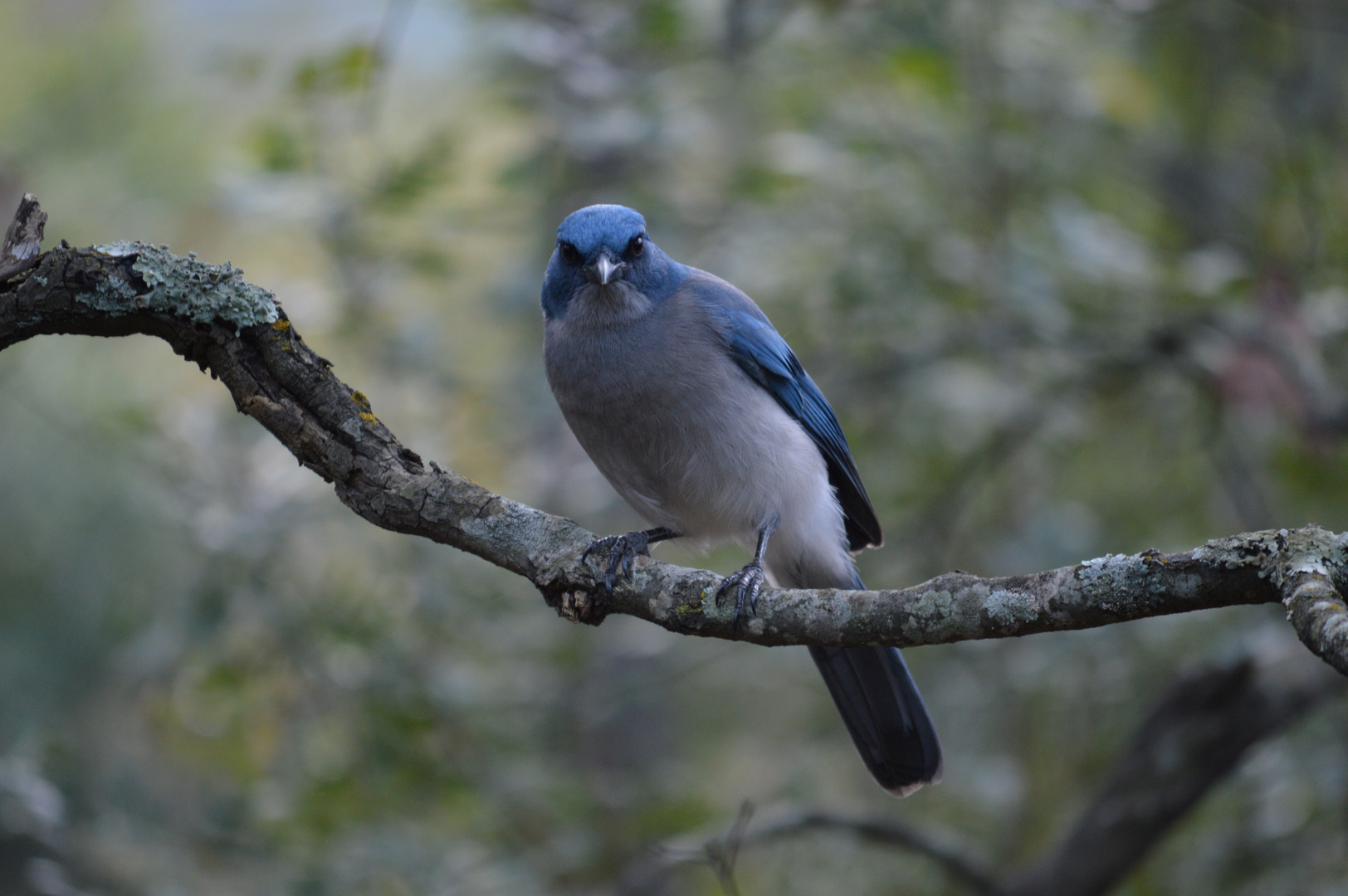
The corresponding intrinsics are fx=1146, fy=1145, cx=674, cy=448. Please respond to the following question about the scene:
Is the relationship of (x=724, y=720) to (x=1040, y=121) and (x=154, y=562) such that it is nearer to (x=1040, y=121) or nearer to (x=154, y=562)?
(x=154, y=562)

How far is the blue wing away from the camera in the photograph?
4.02m

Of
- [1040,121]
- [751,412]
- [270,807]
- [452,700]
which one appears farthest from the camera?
[1040,121]

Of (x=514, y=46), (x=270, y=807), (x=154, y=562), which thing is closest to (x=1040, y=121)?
(x=514, y=46)

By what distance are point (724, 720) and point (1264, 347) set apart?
4424mm

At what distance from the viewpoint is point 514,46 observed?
5129mm

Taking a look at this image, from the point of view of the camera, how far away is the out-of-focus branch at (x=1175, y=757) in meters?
3.88

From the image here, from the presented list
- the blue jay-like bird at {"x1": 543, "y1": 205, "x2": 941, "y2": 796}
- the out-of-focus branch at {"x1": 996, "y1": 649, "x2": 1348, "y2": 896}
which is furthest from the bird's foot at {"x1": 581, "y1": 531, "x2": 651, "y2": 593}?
the out-of-focus branch at {"x1": 996, "y1": 649, "x2": 1348, "y2": 896}

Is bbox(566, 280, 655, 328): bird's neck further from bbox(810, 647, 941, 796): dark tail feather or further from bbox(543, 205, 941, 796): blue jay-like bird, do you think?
bbox(810, 647, 941, 796): dark tail feather

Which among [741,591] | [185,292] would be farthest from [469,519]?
[185,292]

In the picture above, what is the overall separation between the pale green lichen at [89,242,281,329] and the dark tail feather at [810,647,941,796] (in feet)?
7.14

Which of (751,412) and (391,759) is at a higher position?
(751,412)

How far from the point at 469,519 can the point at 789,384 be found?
1745 millimetres

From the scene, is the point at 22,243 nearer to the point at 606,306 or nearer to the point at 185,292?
the point at 185,292

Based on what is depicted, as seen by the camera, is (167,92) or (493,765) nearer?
(493,765)
